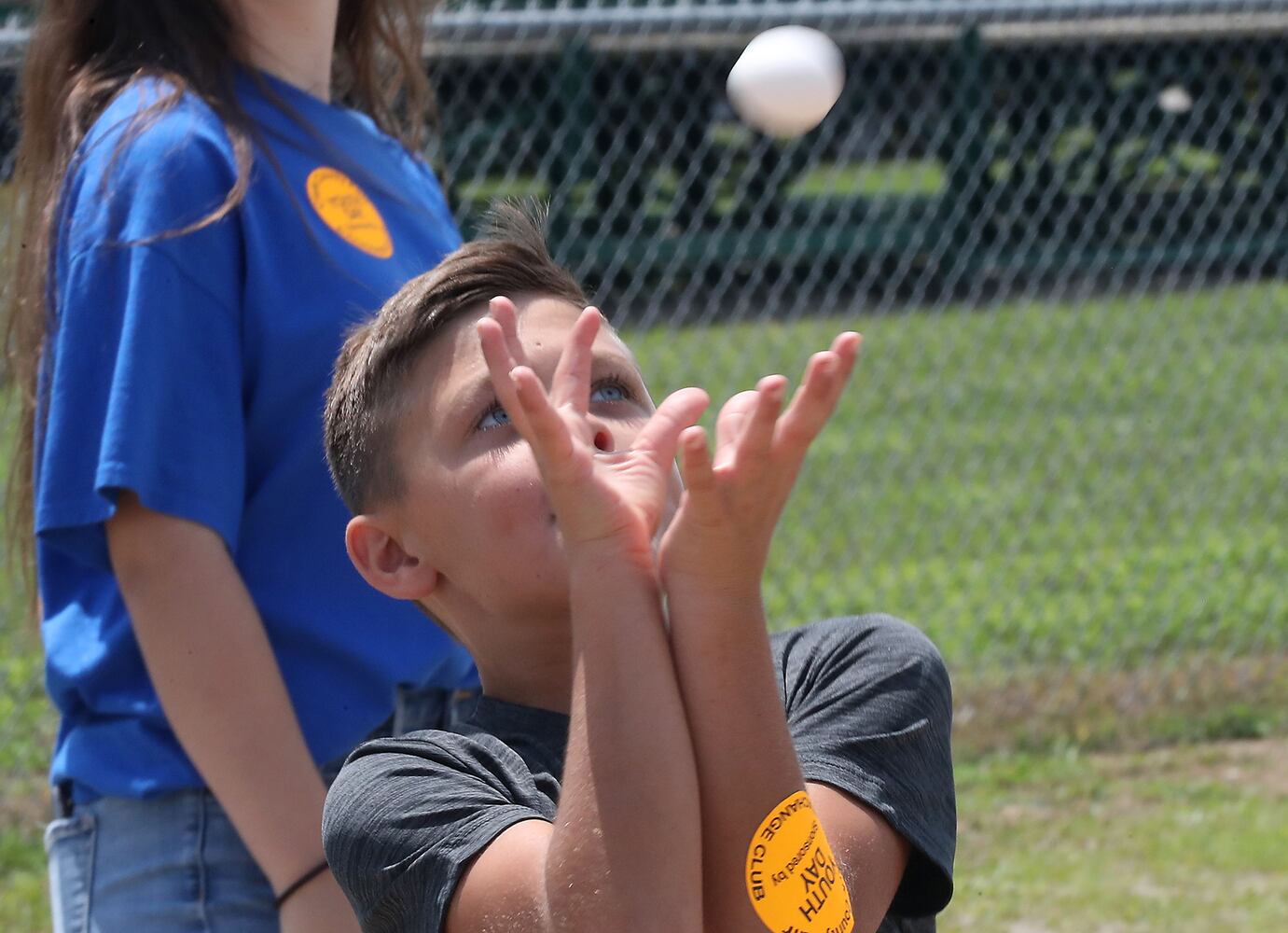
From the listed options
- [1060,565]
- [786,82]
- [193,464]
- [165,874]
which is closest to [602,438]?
[193,464]

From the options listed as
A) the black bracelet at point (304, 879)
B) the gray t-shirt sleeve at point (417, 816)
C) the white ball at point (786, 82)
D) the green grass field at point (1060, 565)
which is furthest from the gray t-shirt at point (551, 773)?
the green grass field at point (1060, 565)

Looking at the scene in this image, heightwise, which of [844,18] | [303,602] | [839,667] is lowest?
[303,602]

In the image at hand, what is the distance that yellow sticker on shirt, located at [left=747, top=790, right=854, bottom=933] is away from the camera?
129 centimetres

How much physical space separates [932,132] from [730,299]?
1.66m

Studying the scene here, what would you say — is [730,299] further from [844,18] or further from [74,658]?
[74,658]

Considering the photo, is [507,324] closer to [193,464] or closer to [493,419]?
[493,419]

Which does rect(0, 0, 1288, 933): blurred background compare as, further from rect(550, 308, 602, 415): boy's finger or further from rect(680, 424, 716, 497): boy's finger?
rect(680, 424, 716, 497): boy's finger

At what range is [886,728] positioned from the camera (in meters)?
1.52

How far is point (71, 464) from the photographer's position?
67.8 inches

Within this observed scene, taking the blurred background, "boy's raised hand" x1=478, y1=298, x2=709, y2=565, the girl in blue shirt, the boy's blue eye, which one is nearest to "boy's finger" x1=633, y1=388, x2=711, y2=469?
"boy's raised hand" x1=478, y1=298, x2=709, y2=565

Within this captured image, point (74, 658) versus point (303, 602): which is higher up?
point (303, 602)

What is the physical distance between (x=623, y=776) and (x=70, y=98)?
45.4 inches

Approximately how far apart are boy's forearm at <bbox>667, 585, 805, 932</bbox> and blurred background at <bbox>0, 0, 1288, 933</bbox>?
1402 mm

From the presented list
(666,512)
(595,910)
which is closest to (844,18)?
(666,512)
